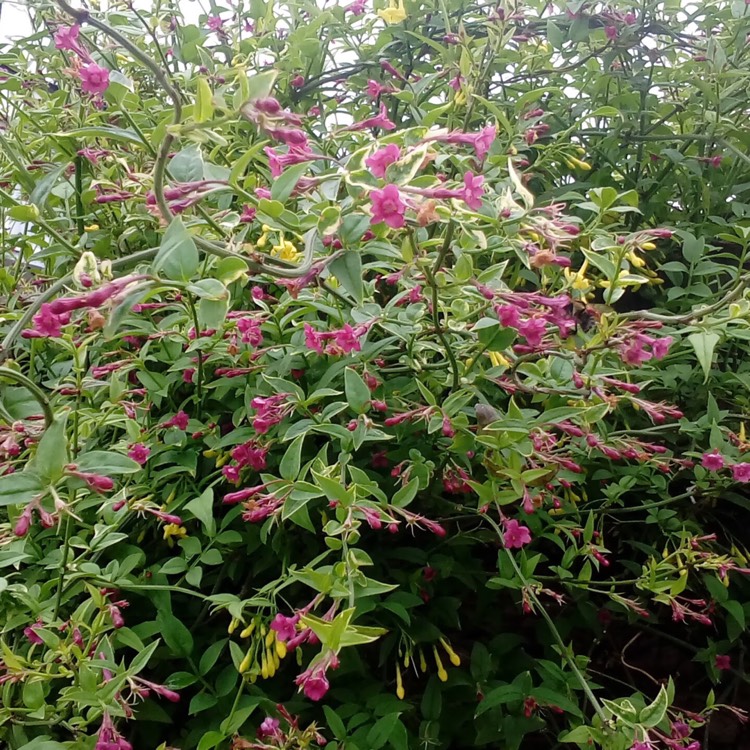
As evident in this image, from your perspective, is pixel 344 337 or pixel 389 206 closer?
pixel 389 206

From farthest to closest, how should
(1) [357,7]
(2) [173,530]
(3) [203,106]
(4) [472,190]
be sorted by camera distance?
1. (1) [357,7]
2. (2) [173,530]
3. (4) [472,190]
4. (3) [203,106]

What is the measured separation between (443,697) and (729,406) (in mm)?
588

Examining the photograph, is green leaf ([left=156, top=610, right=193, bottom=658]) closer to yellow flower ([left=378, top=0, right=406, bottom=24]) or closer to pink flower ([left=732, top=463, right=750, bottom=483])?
pink flower ([left=732, top=463, right=750, bottom=483])

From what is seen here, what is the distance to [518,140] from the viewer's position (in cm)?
98

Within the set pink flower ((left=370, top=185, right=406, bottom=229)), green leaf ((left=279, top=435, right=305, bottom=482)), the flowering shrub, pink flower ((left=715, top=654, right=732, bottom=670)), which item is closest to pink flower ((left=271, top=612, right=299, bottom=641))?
the flowering shrub

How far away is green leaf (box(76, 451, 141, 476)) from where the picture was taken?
1.75 ft

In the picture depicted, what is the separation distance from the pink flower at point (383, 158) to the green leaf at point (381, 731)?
510 mm

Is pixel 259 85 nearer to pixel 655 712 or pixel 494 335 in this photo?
pixel 494 335

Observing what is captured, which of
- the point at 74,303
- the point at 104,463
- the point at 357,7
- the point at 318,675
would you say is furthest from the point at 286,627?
the point at 357,7

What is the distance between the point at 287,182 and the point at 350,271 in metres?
0.09

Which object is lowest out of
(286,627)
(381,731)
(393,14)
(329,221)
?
(381,731)

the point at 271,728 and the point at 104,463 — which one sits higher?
the point at 104,463

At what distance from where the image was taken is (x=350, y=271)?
1.83 ft

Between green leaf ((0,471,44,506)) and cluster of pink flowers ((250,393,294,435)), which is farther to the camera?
cluster of pink flowers ((250,393,294,435))
